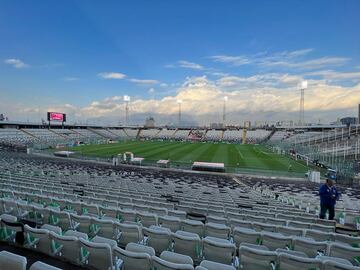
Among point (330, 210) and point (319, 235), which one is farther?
point (330, 210)

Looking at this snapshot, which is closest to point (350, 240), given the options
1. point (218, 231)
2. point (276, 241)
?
point (276, 241)

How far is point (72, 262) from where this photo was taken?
14.1 ft

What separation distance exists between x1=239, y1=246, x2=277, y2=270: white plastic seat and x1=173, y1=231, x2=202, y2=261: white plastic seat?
81 cm

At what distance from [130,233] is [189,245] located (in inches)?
47.6

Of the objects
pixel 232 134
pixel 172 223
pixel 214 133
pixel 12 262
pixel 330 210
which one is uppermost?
pixel 214 133

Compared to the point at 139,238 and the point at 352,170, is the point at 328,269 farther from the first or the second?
the point at 352,170

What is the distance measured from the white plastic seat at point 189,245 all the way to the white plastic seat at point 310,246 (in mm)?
1868

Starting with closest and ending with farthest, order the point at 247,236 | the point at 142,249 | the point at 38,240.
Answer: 1. the point at 142,249
2. the point at 38,240
3. the point at 247,236

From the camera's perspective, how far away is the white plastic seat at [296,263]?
3744 millimetres

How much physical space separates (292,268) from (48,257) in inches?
149

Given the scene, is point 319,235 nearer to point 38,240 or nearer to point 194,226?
point 194,226

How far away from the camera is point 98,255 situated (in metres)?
3.99

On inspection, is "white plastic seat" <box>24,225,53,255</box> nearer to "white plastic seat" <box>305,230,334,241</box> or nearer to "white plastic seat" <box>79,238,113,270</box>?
"white plastic seat" <box>79,238,113,270</box>

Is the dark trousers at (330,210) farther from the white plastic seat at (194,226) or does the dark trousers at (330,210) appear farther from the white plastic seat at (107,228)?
the white plastic seat at (107,228)
